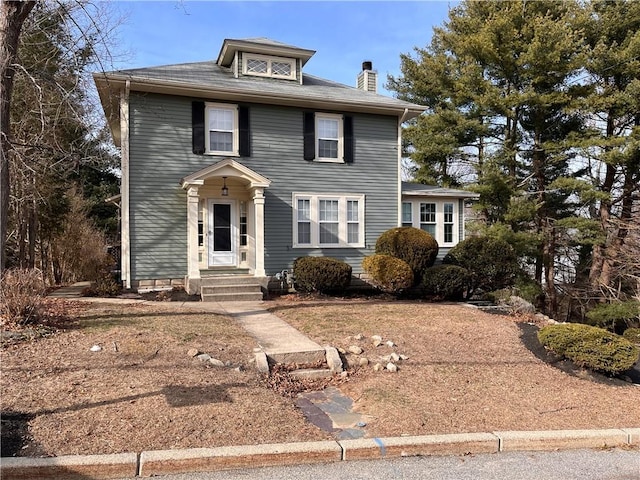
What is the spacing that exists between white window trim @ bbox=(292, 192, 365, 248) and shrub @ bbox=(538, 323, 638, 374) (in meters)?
8.16

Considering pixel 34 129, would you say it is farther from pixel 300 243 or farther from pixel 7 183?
pixel 300 243

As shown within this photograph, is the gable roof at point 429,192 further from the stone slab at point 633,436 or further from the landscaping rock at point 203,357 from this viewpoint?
the stone slab at point 633,436

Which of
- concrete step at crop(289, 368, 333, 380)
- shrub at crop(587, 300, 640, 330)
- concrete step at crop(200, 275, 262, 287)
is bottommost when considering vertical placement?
shrub at crop(587, 300, 640, 330)

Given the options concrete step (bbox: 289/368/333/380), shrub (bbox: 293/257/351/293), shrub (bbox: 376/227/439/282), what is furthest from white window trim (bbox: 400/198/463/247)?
concrete step (bbox: 289/368/333/380)

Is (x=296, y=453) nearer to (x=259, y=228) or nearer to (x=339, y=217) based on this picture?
(x=259, y=228)

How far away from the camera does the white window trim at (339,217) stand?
13.9 metres

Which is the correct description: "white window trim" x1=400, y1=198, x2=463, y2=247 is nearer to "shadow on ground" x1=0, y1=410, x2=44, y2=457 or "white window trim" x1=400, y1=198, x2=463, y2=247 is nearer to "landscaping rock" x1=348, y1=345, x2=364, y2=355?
"landscaping rock" x1=348, y1=345, x2=364, y2=355

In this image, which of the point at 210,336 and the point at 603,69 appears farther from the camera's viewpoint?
the point at 603,69

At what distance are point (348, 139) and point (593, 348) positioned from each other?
9683 millimetres

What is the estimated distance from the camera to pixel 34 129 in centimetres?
1302

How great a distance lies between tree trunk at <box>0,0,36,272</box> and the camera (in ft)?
23.0

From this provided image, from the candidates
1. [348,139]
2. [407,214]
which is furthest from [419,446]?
[407,214]

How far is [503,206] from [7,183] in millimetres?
17332

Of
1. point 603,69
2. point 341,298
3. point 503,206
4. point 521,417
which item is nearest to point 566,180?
point 503,206
